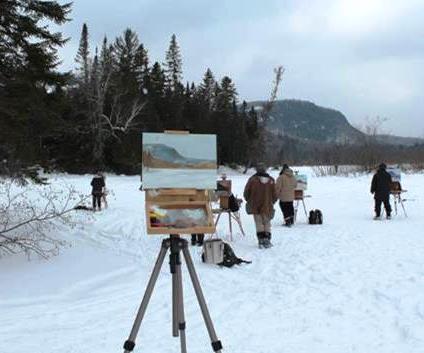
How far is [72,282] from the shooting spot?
10.1 m

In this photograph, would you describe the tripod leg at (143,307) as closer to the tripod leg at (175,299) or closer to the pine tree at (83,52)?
the tripod leg at (175,299)

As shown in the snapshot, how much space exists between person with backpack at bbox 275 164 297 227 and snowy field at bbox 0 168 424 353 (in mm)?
2558

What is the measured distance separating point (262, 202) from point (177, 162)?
27.9 ft

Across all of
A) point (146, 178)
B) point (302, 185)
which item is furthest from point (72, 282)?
point (302, 185)

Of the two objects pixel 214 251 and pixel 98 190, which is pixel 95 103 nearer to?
pixel 98 190

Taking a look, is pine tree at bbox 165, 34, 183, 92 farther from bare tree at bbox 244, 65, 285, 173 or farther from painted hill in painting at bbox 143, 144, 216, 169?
painted hill in painting at bbox 143, 144, 216, 169

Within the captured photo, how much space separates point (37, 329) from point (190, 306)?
6.75 feet

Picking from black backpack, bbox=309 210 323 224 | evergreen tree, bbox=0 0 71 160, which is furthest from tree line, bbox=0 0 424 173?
black backpack, bbox=309 210 323 224

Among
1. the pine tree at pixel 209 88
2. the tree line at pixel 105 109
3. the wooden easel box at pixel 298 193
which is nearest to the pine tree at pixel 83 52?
the tree line at pixel 105 109

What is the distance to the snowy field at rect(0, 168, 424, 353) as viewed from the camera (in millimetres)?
6676

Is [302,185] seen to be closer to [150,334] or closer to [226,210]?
[226,210]

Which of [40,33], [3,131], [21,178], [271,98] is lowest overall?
[21,178]

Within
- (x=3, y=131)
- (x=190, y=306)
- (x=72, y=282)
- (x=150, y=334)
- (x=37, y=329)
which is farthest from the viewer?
(x=3, y=131)

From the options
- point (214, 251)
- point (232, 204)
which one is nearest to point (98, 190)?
point (232, 204)
